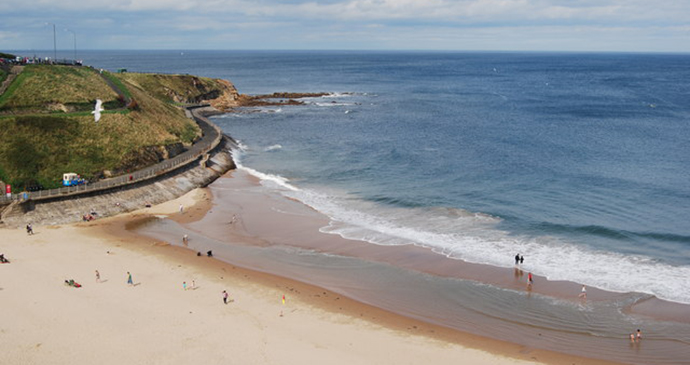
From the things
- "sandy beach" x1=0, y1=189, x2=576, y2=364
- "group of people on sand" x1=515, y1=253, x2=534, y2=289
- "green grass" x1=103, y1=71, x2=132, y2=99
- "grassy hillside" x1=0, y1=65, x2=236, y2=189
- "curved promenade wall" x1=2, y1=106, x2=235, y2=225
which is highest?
"green grass" x1=103, y1=71, x2=132, y2=99

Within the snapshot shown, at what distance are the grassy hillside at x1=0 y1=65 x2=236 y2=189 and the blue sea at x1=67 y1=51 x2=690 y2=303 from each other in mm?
11720

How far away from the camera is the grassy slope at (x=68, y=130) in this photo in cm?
4719

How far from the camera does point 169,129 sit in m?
63.5

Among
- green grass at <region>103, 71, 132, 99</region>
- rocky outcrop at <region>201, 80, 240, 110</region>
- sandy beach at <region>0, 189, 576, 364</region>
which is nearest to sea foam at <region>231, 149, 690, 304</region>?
sandy beach at <region>0, 189, 576, 364</region>

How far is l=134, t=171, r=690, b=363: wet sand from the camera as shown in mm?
26344

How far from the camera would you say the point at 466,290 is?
31.8 m

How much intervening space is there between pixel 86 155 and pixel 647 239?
4650cm

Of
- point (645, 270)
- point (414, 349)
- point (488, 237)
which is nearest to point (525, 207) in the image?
point (488, 237)

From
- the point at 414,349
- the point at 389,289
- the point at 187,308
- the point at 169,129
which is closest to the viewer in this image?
the point at 414,349

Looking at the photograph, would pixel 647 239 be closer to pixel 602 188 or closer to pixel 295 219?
pixel 602 188

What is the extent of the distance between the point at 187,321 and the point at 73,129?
3310 cm

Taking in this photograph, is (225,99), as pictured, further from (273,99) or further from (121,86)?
(121,86)

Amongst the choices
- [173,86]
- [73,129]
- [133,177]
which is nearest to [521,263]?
[133,177]

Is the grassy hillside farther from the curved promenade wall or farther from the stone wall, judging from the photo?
the stone wall
